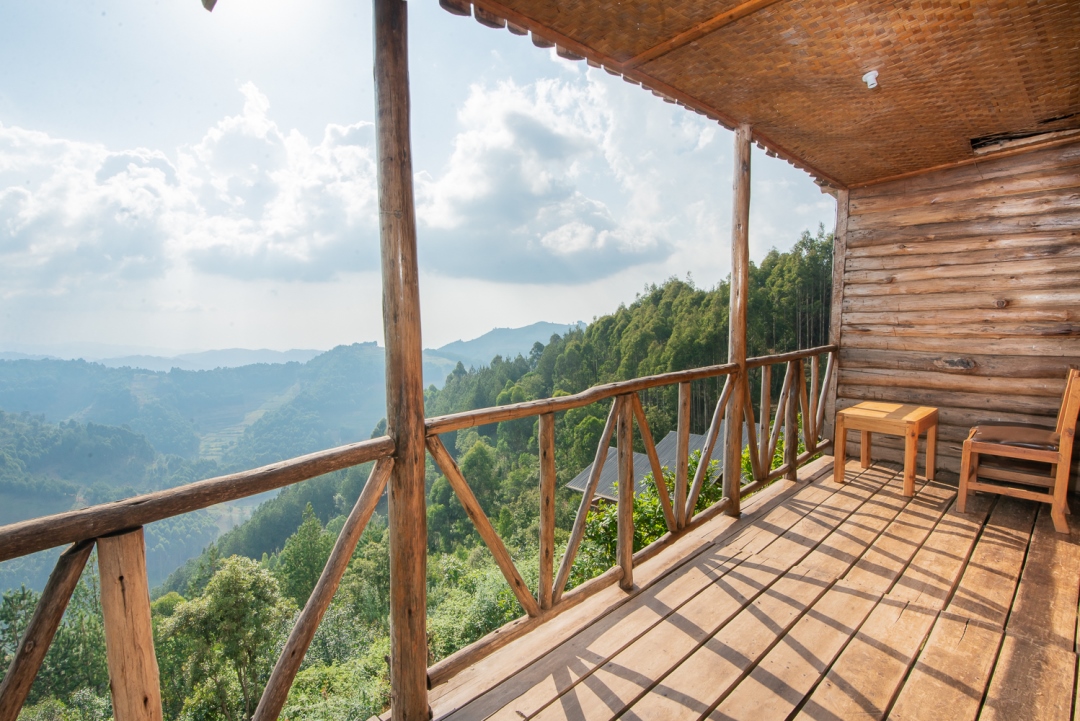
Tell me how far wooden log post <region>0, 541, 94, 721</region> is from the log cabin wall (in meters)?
4.85

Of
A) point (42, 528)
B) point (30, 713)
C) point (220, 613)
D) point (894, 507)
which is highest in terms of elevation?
point (42, 528)

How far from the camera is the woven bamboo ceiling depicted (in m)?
1.83

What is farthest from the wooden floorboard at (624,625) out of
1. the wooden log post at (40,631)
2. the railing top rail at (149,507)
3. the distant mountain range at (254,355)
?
the distant mountain range at (254,355)

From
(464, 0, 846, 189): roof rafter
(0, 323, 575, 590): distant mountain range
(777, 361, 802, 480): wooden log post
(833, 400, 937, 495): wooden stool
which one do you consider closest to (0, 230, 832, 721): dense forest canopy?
(777, 361, 802, 480): wooden log post

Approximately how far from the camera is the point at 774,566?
250 centimetres

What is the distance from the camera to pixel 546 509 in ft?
6.64

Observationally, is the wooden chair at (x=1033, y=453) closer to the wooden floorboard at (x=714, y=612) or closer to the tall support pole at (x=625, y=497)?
the wooden floorboard at (x=714, y=612)

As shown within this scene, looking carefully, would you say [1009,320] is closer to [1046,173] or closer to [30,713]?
[1046,173]

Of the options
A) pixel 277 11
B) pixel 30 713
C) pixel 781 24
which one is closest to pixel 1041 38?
pixel 781 24

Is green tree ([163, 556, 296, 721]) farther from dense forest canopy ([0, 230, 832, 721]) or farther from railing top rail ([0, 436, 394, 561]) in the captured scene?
railing top rail ([0, 436, 394, 561])

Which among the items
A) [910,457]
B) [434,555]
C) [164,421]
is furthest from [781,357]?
[164,421]

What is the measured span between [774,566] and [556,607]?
115 cm

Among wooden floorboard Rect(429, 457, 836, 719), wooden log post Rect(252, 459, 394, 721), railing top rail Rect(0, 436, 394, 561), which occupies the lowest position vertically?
wooden floorboard Rect(429, 457, 836, 719)

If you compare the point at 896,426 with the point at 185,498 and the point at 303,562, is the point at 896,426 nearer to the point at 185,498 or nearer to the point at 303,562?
the point at 185,498
